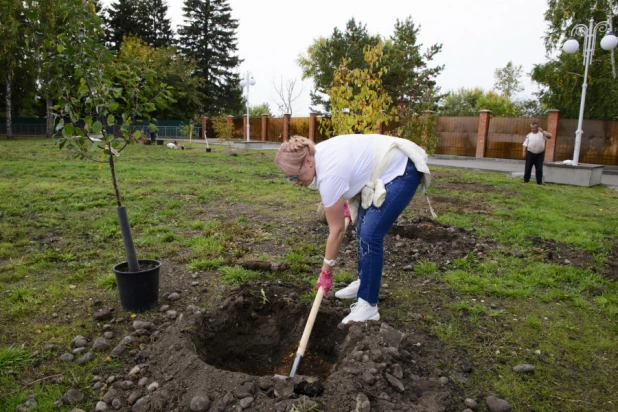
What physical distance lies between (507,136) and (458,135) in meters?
2.48

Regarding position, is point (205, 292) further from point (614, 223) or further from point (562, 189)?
point (562, 189)

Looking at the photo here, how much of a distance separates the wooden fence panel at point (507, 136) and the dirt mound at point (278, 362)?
20.0 meters

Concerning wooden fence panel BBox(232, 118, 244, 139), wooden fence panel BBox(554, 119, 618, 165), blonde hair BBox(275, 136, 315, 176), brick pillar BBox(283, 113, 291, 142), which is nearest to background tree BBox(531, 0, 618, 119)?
wooden fence panel BBox(554, 119, 618, 165)

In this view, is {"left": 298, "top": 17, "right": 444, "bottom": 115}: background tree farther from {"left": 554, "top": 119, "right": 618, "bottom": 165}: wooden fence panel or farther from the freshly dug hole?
the freshly dug hole

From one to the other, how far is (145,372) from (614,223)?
6904 millimetres

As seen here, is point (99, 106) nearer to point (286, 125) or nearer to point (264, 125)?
point (286, 125)

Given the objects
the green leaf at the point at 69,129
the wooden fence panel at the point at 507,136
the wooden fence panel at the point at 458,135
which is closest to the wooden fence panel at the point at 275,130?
the wooden fence panel at the point at 458,135

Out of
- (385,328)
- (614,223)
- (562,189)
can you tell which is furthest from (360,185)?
(562,189)

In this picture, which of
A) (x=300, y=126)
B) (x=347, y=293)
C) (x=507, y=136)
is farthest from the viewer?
(x=300, y=126)

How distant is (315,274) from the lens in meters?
4.20

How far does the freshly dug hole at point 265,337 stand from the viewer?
9.94 feet

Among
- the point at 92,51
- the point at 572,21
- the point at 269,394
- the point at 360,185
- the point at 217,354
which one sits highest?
the point at 572,21

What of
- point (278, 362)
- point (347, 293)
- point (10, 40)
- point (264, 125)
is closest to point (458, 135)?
point (264, 125)

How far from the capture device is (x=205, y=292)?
3.79m
